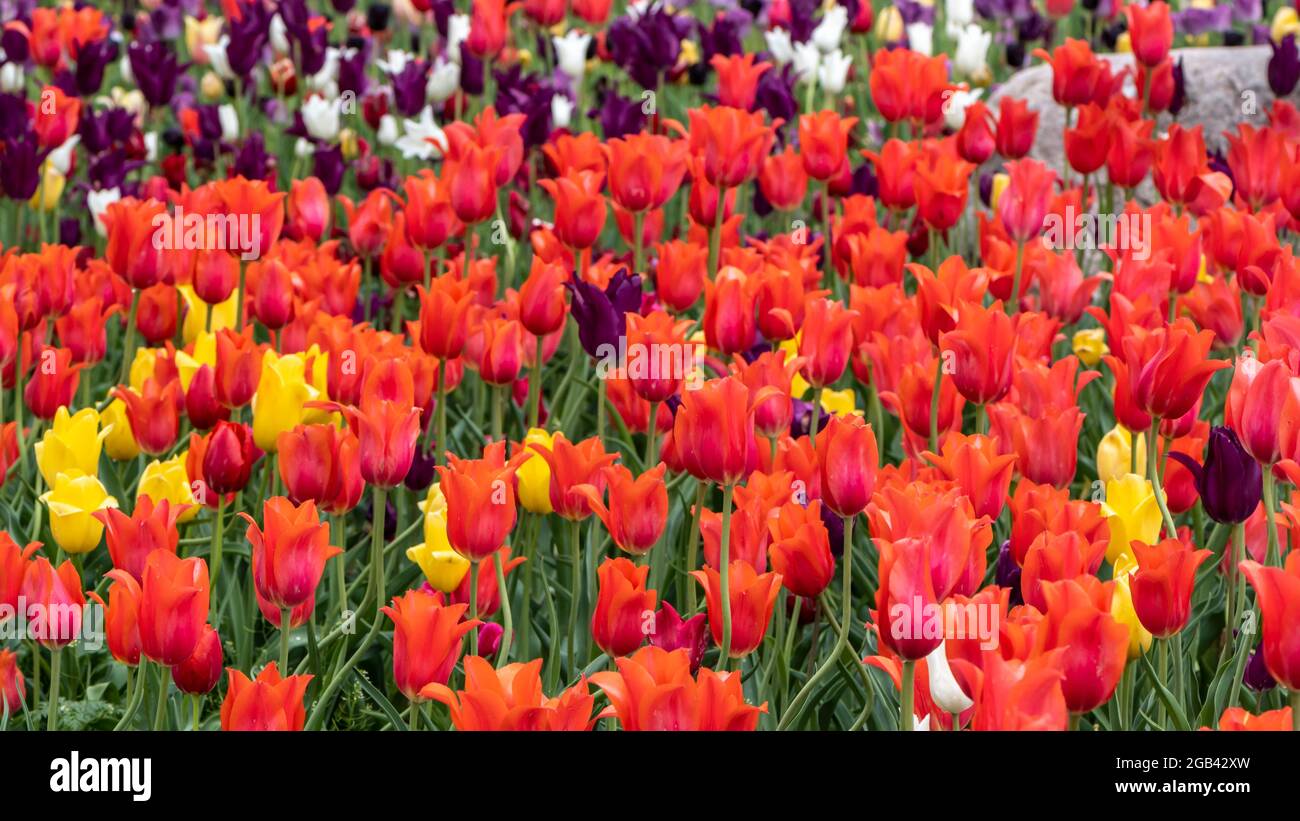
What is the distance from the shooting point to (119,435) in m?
3.93

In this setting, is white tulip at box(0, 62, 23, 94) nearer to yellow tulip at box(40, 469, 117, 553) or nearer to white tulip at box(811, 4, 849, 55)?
white tulip at box(811, 4, 849, 55)

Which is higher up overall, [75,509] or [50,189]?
[50,189]

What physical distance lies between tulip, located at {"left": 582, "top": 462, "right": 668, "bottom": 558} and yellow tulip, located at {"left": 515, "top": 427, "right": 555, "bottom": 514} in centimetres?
42

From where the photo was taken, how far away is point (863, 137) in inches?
330

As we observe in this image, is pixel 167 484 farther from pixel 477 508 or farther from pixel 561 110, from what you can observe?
pixel 561 110

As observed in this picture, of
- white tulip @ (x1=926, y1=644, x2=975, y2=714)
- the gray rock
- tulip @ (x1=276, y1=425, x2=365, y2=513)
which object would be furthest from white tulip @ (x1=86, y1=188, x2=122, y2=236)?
white tulip @ (x1=926, y1=644, x2=975, y2=714)

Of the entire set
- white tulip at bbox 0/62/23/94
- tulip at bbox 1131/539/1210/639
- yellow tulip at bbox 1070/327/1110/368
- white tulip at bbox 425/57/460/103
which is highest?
white tulip at bbox 0/62/23/94

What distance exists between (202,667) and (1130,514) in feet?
5.26

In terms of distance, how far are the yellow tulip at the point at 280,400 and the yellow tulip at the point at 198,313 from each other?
1134mm

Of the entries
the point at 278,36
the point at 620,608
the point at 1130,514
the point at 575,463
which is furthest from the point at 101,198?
the point at 1130,514

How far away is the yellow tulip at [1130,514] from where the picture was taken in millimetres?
2955

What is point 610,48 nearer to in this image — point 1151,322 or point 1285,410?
point 1151,322

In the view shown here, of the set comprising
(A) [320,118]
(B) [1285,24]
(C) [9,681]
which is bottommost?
(C) [9,681]

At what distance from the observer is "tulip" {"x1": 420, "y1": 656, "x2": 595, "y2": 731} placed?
6.79 ft
